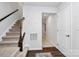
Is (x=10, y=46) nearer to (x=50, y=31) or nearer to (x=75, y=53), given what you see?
(x=75, y=53)

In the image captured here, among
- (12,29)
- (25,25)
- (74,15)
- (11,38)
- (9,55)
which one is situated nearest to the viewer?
(9,55)

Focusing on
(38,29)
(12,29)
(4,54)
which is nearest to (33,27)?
(38,29)

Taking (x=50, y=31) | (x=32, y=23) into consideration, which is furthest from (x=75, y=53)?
(x=50, y=31)

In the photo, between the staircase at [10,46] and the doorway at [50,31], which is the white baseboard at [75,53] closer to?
the staircase at [10,46]

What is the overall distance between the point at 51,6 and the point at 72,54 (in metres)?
2.88

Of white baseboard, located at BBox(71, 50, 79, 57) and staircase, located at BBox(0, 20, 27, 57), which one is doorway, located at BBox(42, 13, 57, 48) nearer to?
white baseboard, located at BBox(71, 50, 79, 57)

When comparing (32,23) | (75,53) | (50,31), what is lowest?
(75,53)

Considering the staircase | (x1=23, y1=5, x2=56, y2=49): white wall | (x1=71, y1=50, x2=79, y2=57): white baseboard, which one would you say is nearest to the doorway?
(x1=23, y1=5, x2=56, y2=49): white wall

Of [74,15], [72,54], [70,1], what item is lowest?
[72,54]

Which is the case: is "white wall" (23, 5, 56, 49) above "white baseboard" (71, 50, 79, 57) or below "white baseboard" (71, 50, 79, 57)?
above

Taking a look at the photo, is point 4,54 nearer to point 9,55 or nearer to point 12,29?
point 9,55

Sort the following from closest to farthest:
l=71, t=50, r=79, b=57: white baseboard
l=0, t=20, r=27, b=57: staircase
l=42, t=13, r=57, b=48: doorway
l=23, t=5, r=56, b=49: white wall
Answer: l=0, t=20, r=27, b=57: staircase < l=71, t=50, r=79, b=57: white baseboard < l=23, t=5, r=56, b=49: white wall < l=42, t=13, r=57, b=48: doorway

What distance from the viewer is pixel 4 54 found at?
2693 mm

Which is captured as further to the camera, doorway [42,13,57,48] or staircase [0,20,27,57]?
doorway [42,13,57,48]
